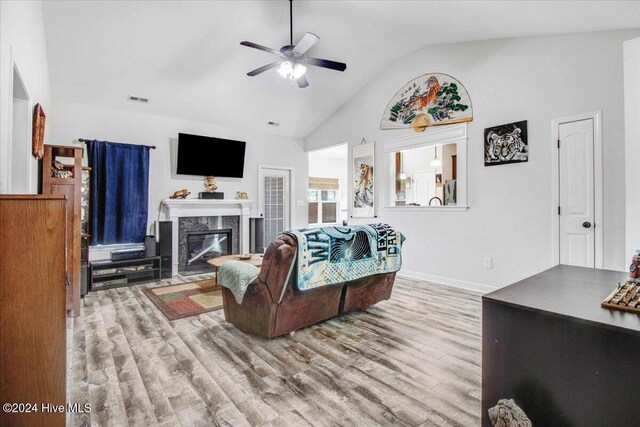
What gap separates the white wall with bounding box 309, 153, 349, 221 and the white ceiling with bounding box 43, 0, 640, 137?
3493 millimetres

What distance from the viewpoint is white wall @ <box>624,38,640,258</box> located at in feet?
7.81

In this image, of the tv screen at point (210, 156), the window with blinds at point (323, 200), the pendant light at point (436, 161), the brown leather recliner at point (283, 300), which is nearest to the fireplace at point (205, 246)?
the tv screen at point (210, 156)

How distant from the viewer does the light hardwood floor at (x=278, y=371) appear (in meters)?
1.75

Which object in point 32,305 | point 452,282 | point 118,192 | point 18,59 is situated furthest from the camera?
point 118,192

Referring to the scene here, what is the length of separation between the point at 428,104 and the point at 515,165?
1.54 m

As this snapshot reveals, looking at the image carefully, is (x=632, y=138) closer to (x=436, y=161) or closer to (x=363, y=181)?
(x=363, y=181)

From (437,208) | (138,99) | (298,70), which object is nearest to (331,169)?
(437,208)

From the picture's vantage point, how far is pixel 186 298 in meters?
3.90

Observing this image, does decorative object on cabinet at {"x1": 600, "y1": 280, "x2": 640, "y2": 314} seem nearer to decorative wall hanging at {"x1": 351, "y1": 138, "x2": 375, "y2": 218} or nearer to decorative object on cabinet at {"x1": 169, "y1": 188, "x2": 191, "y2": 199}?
decorative wall hanging at {"x1": 351, "y1": 138, "x2": 375, "y2": 218}

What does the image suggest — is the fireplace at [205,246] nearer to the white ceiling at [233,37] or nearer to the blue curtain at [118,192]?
the blue curtain at [118,192]

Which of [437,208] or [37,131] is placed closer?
[37,131]

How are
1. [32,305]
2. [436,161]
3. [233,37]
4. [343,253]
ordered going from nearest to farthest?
[32,305] < [343,253] < [233,37] < [436,161]

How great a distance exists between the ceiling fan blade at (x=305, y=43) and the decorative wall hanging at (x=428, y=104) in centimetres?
213

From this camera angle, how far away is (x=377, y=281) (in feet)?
10.7
